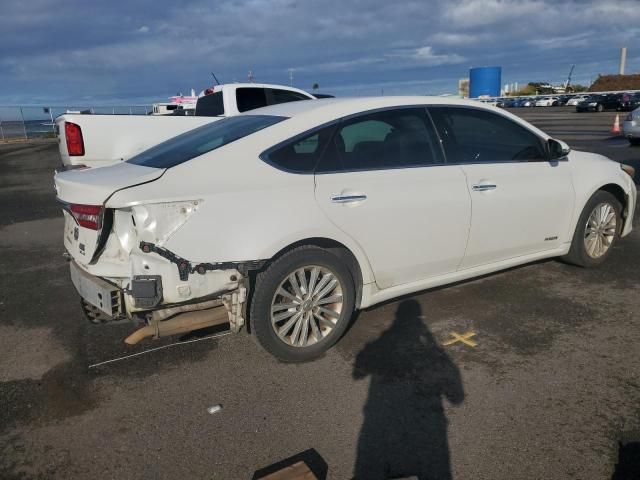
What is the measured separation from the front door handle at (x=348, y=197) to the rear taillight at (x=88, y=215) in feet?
4.82

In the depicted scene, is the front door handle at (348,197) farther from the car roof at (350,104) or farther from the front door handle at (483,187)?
the front door handle at (483,187)

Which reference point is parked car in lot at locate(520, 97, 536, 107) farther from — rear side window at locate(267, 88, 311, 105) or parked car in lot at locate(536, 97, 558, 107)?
rear side window at locate(267, 88, 311, 105)

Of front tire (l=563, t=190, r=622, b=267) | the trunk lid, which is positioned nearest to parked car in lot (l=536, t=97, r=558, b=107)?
front tire (l=563, t=190, r=622, b=267)

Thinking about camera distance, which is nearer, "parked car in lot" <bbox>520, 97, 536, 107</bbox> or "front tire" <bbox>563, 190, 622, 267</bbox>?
"front tire" <bbox>563, 190, 622, 267</bbox>

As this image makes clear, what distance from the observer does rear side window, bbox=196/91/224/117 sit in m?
9.74

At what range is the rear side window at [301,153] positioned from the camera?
11.2 feet

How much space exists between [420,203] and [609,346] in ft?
5.50

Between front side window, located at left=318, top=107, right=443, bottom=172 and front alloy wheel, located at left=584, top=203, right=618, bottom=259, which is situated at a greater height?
front side window, located at left=318, top=107, right=443, bottom=172

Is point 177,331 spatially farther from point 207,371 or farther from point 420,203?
point 420,203

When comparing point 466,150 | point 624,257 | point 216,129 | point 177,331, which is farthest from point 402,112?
point 624,257

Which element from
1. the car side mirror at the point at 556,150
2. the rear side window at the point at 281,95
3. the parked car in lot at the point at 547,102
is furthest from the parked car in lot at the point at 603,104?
the car side mirror at the point at 556,150

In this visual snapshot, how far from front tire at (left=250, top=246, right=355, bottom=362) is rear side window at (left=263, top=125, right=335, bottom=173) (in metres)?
0.55

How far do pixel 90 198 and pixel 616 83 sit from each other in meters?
76.9

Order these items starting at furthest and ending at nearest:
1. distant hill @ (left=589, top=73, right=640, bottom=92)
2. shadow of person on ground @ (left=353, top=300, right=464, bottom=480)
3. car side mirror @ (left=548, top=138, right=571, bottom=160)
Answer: distant hill @ (left=589, top=73, right=640, bottom=92) < car side mirror @ (left=548, top=138, right=571, bottom=160) < shadow of person on ground @ (left=353, top=300, right=464, bottom=480)
